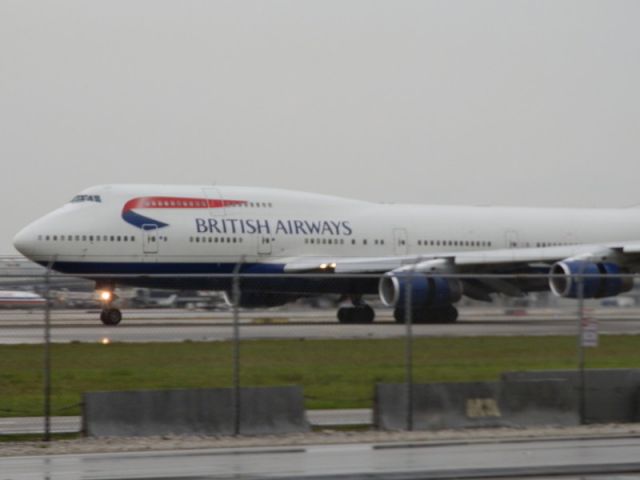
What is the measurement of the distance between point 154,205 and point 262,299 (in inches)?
972

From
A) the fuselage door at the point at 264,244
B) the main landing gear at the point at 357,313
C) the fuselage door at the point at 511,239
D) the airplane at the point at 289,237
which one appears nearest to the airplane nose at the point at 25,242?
the airplane at the point at 289,237

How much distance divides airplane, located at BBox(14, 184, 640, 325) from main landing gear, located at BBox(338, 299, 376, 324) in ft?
62.1

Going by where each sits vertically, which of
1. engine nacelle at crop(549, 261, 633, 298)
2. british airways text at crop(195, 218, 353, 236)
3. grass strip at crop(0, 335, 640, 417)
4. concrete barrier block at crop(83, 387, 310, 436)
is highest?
british airways text at crop(195, 218, 353, 236)

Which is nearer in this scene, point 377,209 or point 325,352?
point 325,352

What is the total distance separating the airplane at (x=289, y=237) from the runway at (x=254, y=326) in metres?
A: 21.0

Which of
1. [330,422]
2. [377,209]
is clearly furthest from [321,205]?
[330,422]

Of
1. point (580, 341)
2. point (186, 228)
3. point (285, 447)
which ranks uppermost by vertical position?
point (186, 228)

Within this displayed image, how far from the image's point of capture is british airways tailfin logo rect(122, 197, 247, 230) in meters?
44.1

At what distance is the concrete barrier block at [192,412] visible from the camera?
17.5 meters

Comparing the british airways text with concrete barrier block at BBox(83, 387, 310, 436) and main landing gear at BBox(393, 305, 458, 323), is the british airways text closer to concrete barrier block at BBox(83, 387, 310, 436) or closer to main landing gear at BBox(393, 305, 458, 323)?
main landing gear at BBox(393, 305, 458, 323)

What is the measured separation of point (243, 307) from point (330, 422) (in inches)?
80.8

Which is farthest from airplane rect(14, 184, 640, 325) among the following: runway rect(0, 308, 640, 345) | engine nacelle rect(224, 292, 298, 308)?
runway rect(0, 308, 640, 345)

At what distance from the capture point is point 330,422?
62.8 ft

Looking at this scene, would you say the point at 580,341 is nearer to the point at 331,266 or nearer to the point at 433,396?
the point at 433,396
